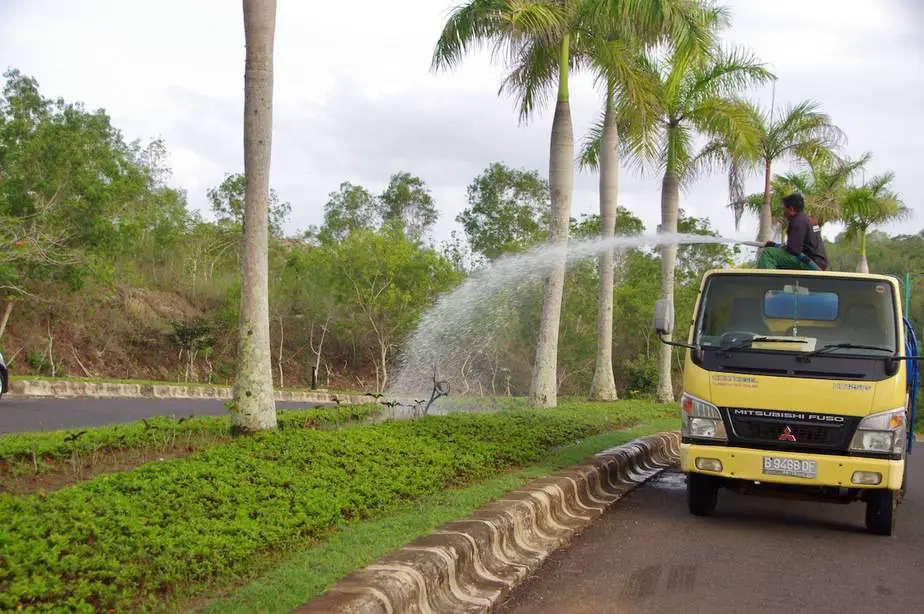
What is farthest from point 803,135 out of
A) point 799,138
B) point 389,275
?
point 389,275

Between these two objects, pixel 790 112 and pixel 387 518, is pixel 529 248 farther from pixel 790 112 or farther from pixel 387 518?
pixel 387 518

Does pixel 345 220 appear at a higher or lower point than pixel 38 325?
higher

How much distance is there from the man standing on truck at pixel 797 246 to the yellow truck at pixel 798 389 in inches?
21.8

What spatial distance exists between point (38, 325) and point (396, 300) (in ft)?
44.4

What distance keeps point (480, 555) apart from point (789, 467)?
3.05m

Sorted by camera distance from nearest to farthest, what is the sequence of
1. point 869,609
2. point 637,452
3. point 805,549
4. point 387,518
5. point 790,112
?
point 869,609 → point 387,518 → point 805,549 → point 637,452 → point 790,112

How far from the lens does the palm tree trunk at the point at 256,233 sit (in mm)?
9359

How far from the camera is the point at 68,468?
794 centimetres

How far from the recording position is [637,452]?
11.8 metres

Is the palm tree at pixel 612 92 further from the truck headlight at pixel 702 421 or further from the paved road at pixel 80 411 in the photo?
the truck headlight at pixel 702 421

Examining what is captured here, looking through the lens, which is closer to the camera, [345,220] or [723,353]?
[723,353]

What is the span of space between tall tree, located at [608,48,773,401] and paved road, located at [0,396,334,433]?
11.0m

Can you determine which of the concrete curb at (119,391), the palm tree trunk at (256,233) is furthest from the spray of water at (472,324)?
the palm tree trunk at (256,233)

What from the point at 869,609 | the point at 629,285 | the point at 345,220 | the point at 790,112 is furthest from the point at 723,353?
the point at 345,220
